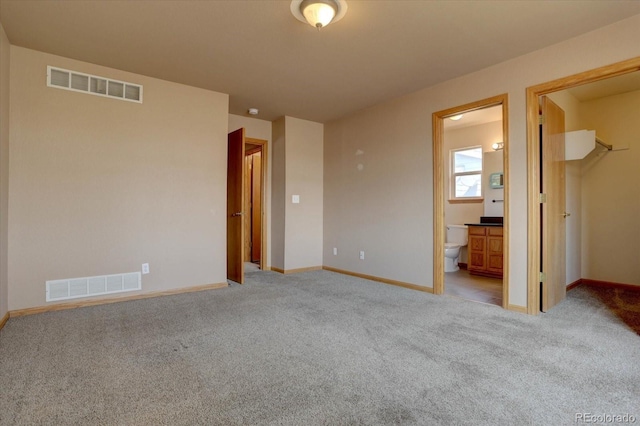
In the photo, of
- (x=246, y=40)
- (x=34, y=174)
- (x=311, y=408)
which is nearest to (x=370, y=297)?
(x=311, y=408)

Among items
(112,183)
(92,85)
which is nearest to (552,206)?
(112,183)

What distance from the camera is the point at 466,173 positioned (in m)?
5.91

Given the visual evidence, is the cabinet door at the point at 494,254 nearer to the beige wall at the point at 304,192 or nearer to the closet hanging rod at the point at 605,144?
the closet hanging rod at the point at 605,144

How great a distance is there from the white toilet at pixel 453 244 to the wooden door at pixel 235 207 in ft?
10.4

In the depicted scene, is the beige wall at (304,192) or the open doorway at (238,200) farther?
the beige wall at (304,192)

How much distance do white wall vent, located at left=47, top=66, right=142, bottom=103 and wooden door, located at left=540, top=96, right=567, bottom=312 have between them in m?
4.26

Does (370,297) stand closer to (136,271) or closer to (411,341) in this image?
(411,341)

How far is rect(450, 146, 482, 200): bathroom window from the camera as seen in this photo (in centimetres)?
577

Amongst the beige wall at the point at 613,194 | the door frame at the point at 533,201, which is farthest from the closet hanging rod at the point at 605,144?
the door frame at the point at 533,201

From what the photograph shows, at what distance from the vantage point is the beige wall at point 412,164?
9.46 feet

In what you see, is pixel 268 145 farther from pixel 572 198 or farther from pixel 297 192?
pixel 572 198

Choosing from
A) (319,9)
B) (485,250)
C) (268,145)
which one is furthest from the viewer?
(268,145)

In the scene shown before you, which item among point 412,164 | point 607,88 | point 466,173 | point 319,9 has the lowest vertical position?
point 412,164

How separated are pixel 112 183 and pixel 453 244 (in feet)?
16.1
